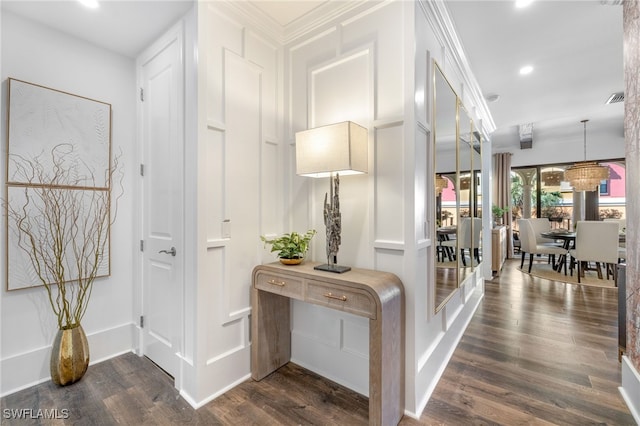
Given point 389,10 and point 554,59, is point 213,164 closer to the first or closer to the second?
point 389,10

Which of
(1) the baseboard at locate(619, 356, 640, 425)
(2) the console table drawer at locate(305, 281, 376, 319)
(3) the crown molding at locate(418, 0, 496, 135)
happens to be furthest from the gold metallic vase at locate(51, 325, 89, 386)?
(1) the baseboard at locate(619, 356, 640, 425)

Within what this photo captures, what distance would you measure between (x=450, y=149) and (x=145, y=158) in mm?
2699

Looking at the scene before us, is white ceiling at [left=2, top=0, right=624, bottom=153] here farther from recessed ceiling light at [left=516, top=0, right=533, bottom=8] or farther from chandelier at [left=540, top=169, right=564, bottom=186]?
chandelier at [left=540, top=169, right=564, bottom=186]

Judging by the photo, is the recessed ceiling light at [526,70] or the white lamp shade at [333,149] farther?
the recessed ceiling light at [526,70]

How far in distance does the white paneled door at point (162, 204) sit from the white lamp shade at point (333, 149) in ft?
2.92

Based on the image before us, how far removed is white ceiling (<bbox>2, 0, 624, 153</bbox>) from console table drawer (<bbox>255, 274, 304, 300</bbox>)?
196 cm

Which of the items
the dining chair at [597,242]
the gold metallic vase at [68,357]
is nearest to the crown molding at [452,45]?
the dining chair at [597,242]

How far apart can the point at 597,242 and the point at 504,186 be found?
8.93ft

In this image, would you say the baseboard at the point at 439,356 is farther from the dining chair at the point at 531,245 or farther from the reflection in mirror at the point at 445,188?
the dining chair at the point at 531,245

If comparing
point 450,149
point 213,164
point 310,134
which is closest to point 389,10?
point 310,134

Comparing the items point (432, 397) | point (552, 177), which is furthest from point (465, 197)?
point (552, 177)

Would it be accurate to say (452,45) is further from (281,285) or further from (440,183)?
(281,285)

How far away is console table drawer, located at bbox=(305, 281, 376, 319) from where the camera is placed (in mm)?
1596

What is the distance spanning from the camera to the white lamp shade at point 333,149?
172 cm
